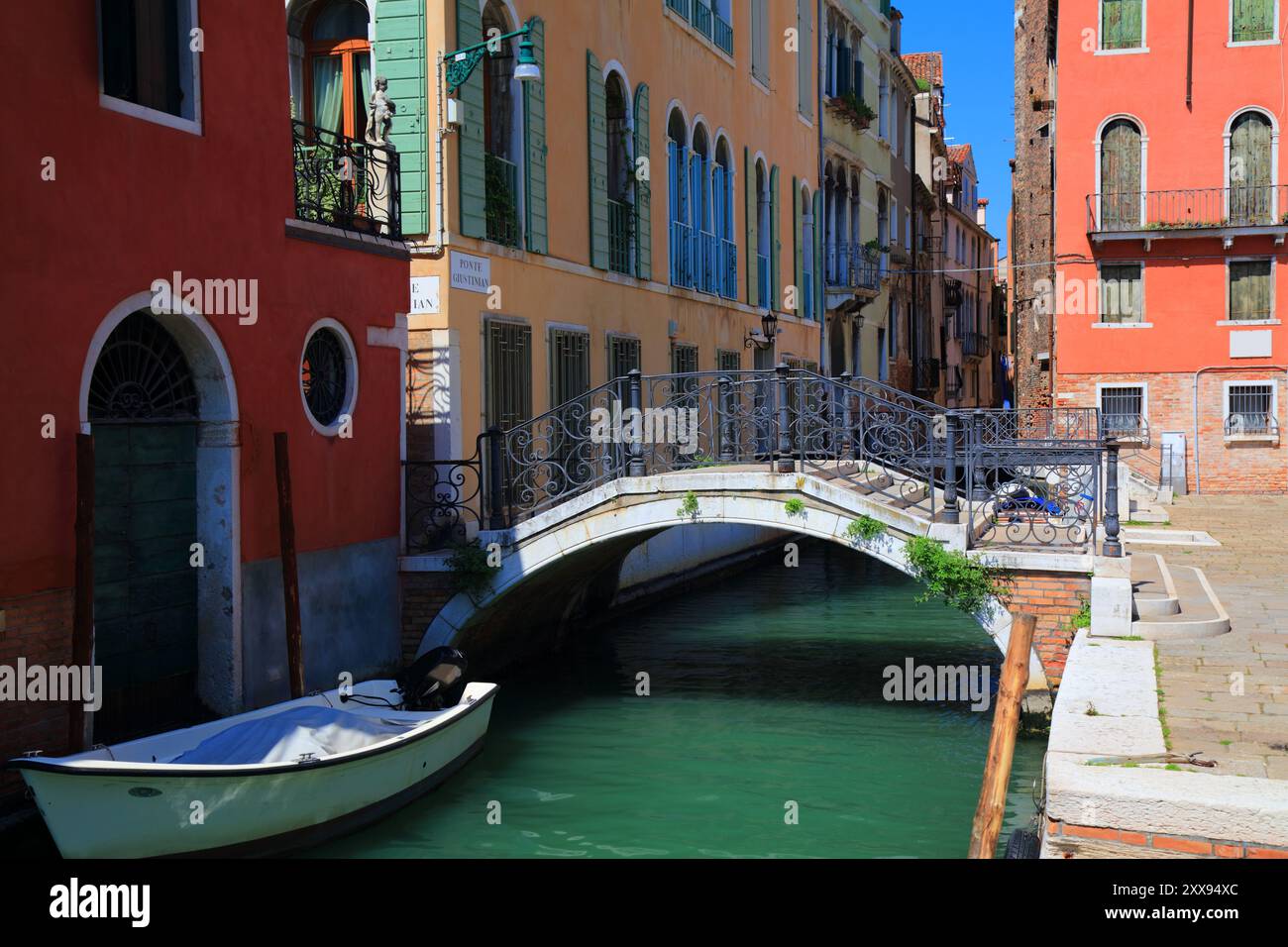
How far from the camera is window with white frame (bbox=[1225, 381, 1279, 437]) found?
24438mm

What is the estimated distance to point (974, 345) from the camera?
47.1 m

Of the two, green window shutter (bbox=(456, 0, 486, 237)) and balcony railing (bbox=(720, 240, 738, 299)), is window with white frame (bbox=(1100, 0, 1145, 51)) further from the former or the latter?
green window shutter (bbox=(456, 0, 486, 237))

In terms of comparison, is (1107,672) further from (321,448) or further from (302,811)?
(321,448)

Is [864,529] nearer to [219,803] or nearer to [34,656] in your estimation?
[219,803]

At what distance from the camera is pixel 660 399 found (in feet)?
56.0

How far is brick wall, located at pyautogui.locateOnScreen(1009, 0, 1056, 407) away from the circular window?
20864mm

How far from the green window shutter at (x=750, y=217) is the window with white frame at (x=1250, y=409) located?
9506mm

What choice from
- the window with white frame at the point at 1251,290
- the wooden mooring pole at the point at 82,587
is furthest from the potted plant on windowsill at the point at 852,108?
the wooden mooring pole at the point at 82,587

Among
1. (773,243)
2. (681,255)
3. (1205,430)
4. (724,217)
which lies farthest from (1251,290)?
(681,255)

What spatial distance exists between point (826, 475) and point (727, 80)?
1039cm

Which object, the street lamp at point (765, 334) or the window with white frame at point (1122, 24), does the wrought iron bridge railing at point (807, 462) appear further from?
the window with white frame at point (1122, 24)

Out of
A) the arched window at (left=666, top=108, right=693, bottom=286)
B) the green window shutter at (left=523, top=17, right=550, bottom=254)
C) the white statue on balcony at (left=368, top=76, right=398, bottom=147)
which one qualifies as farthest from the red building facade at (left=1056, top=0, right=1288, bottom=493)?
the white statue on balcony at (left=368, top=76, right=398, bottom=147)

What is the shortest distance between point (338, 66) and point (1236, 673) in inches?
354
